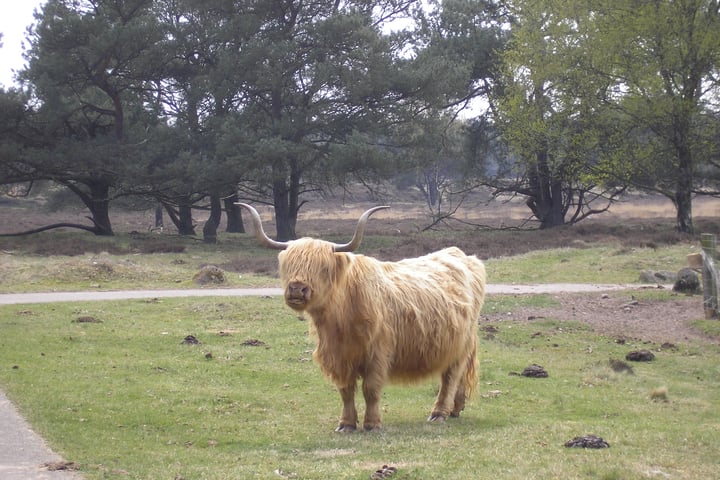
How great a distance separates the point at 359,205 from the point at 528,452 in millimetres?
83742

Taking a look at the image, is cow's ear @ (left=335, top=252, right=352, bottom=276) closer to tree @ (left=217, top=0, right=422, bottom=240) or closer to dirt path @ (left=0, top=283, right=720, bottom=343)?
dirt path @ (left=0, top=283, right=720, bottom=343)

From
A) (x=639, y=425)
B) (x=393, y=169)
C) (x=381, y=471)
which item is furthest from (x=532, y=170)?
(x=381, y=471)

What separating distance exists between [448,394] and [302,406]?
185 centimetres

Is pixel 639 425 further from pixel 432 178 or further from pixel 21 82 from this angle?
pixel 432 178

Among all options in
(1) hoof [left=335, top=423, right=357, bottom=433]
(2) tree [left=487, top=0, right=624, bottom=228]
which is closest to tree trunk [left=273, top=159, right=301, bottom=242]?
(2) tree [left=487, top=0, right=624, bottom=228]

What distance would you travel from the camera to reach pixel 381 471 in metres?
6.62

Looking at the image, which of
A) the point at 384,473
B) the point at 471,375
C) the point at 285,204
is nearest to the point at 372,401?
the point at 471,375

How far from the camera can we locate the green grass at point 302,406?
719 centimetres

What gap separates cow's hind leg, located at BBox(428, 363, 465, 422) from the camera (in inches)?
382

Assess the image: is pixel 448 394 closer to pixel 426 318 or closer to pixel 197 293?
pixel 426 318

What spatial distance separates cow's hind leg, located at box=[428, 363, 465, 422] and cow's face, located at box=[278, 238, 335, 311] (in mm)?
1999

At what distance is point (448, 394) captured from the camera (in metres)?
9.86

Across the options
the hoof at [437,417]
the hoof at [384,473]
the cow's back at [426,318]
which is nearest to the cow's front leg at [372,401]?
the cow's back at [426,318]

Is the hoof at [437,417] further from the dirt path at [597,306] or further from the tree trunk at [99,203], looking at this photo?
the tree trunk at [99,203]
